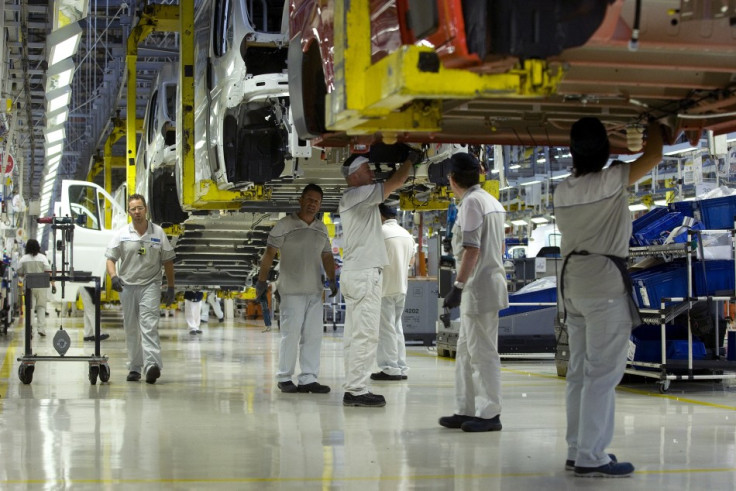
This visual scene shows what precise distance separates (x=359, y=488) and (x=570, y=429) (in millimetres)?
1082

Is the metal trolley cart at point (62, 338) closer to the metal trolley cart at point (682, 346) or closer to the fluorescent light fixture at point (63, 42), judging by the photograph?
the metal trolley cart at point (682, 346)

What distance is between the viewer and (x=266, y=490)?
419 cm

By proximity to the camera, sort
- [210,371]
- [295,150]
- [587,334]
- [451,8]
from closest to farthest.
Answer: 1. [451,8]
2. [587,334]
3. [295,150]
4. [210,371]

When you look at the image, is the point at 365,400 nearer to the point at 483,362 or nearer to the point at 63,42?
the point at 483,362

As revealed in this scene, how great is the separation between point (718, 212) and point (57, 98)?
13588 mm

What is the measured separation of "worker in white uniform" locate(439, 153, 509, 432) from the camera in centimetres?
577

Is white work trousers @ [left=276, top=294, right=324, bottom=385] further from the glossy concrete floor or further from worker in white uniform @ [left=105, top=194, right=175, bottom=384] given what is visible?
worker in white uniform @ [left=105, top=194, right=175, bottom=384]

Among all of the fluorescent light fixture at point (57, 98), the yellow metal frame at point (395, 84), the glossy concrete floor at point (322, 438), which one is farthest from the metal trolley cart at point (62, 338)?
the fluorescent light fixture at point (57, 98)

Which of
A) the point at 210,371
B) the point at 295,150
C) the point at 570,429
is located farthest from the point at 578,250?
the point at 210,371

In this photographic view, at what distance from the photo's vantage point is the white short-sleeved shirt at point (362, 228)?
6848 millimetres

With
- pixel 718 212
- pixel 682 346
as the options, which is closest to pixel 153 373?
pixel 682 346

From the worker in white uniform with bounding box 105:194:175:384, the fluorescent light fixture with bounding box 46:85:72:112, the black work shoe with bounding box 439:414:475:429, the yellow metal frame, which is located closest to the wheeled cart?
the worker in white uniform with bounding box 105:194:175:384

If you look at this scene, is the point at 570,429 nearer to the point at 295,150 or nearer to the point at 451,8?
the point at 451,8

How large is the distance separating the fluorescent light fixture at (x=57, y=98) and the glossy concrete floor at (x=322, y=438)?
31.8 feet
